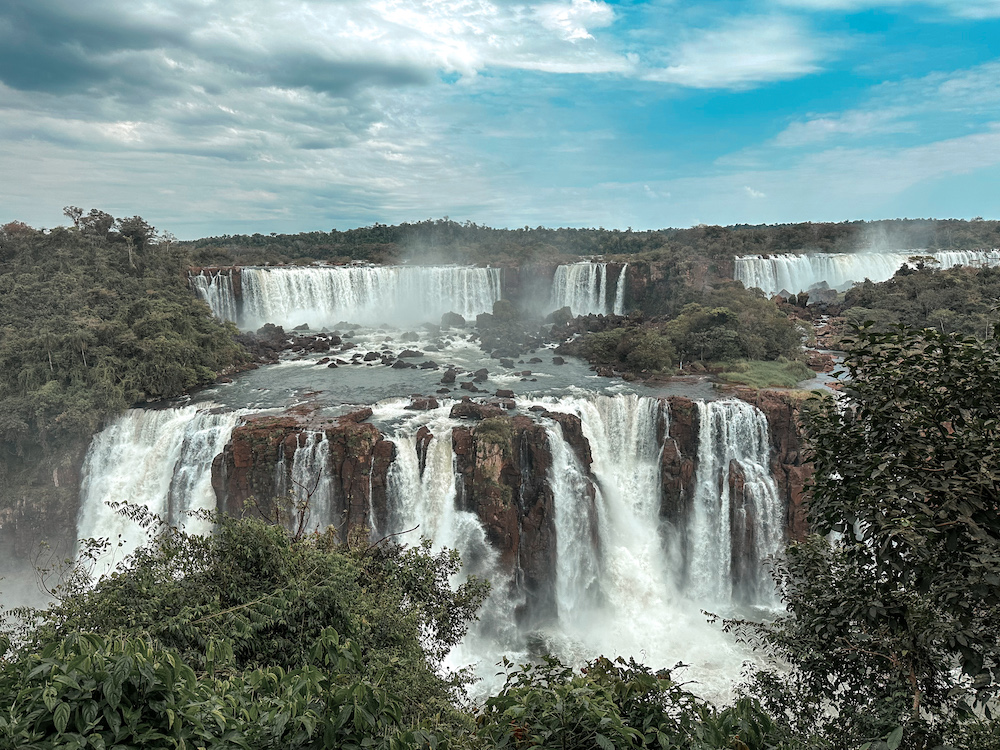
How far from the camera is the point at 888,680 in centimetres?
578

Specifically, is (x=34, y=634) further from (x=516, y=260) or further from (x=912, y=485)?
(x=516, y=260)

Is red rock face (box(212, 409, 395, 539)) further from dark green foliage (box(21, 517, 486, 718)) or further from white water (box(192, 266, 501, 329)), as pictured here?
white water (box(192, 266, 501, 329))

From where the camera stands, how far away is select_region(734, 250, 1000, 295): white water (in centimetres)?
4209

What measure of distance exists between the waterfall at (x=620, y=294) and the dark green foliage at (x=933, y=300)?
12824 millimetres

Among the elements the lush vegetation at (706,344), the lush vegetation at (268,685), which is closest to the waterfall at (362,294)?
the lush vegetation at (706,344)

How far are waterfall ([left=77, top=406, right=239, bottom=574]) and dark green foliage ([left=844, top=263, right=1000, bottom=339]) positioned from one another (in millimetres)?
26467

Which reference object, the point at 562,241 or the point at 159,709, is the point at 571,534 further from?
the point at 562,241

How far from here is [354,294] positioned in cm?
3997

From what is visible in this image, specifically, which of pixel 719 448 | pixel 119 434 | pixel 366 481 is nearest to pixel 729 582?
pixel 719 448

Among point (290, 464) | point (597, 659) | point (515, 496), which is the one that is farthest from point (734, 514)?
point (597, 659)

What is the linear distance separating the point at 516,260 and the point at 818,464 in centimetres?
4044

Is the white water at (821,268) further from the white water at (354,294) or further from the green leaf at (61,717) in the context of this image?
the green leaf at (61,717)

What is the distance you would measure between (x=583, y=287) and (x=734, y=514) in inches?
950

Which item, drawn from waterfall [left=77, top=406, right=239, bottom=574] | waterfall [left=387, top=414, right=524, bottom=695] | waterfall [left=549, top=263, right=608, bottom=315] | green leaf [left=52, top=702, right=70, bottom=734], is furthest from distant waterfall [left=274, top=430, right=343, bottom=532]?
waterfall [left=549, top=263, right=608, bottom=315]
